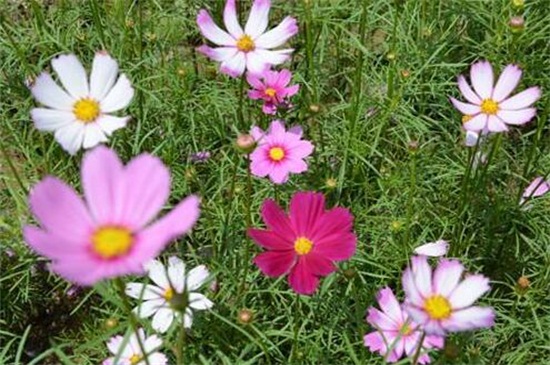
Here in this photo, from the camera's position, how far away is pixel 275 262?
116 centimetres

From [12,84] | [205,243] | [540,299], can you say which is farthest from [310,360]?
[12,84]

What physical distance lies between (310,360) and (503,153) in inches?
25.8

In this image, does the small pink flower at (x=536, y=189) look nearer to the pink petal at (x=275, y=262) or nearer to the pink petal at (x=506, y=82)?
the pink petal at (x=506, y=82)

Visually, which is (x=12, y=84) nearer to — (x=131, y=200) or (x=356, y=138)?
(x=356, y=138)

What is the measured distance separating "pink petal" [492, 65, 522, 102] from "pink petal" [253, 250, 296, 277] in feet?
1.71

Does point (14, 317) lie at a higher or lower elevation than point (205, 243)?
lower

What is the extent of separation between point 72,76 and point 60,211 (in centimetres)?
49

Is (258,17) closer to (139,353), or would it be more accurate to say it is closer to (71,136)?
(71,136)

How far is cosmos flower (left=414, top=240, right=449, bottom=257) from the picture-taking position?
1.41 metres

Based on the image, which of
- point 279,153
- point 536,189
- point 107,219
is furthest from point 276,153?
point 107,219

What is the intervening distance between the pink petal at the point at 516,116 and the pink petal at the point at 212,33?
0.51 m

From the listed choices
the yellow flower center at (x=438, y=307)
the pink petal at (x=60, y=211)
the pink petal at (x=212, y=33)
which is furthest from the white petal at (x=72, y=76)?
the yellow flower center at (x=438, y=307)

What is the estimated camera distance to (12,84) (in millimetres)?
1707

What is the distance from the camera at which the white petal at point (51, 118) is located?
1.09 meters
